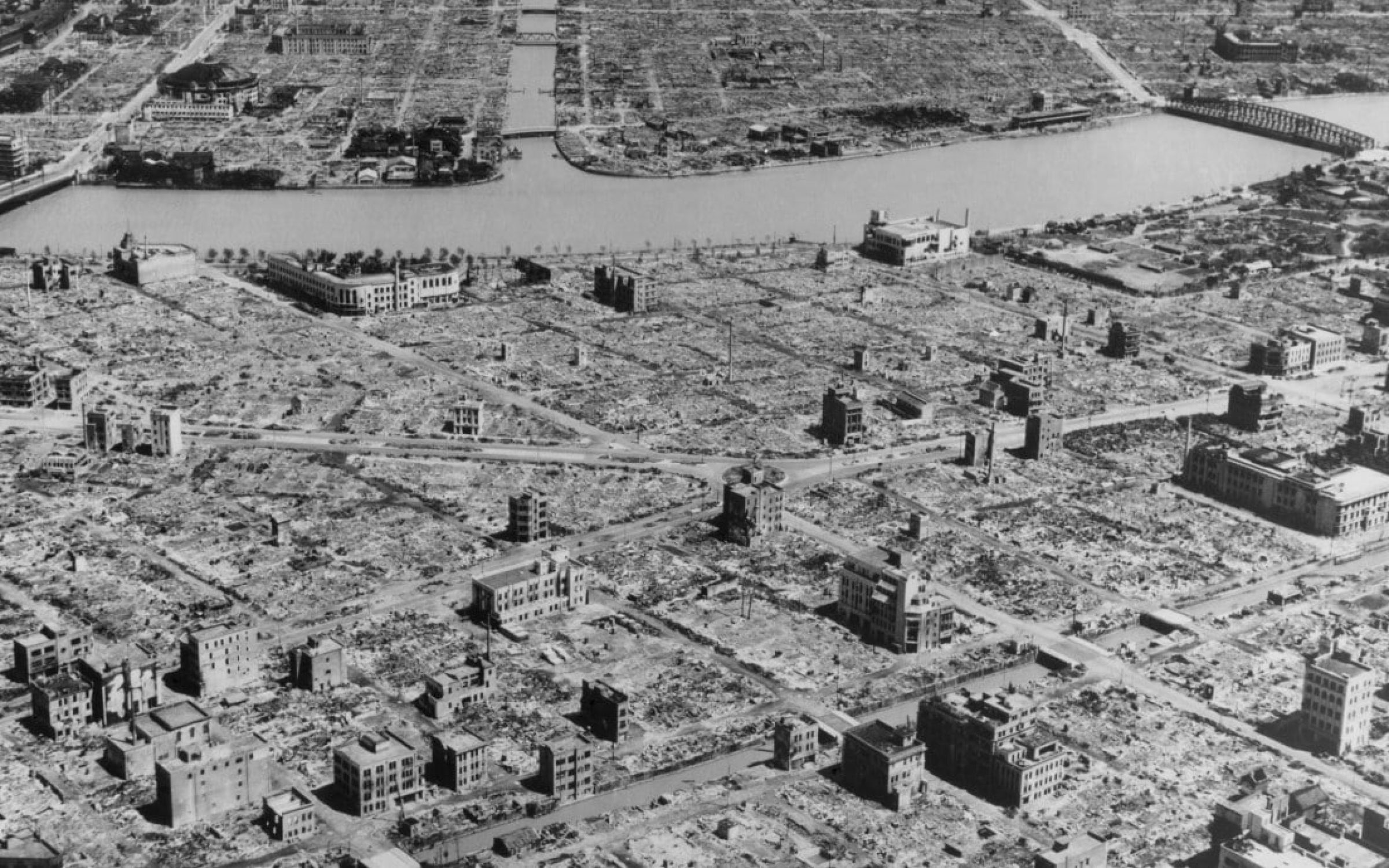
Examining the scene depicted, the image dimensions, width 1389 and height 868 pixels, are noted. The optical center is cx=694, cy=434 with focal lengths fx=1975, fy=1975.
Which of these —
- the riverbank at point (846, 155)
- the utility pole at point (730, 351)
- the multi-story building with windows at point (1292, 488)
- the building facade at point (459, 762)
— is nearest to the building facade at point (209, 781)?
the building facade at point (459, 762)

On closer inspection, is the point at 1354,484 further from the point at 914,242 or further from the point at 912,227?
the point at 912,227

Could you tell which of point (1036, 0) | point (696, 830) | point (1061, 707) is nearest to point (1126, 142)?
point (1036, 0)

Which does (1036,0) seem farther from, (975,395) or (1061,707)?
(1061,707)

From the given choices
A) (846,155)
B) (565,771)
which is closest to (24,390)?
(565,771)

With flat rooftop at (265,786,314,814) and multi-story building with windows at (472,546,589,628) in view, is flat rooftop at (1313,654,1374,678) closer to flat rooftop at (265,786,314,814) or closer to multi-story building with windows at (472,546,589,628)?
multi-story building with windows at (472,546,589,628)

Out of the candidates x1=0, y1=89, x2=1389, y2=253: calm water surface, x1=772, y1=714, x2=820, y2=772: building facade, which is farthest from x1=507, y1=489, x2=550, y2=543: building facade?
x1=0, y1=89, x2=1389, y2=253: calm water surface

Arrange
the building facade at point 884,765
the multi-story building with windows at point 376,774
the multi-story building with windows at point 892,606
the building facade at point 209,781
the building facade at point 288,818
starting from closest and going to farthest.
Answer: the building facade at point 288,818 → the building facade at point 209,781 → the multi-story building with windows at point 376,774 → the building facade at point 884,765 → the multi-story building with windows at point 892,606

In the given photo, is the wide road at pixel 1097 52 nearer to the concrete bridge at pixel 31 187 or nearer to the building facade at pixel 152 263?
the concrete bridge at pixel 31 187
